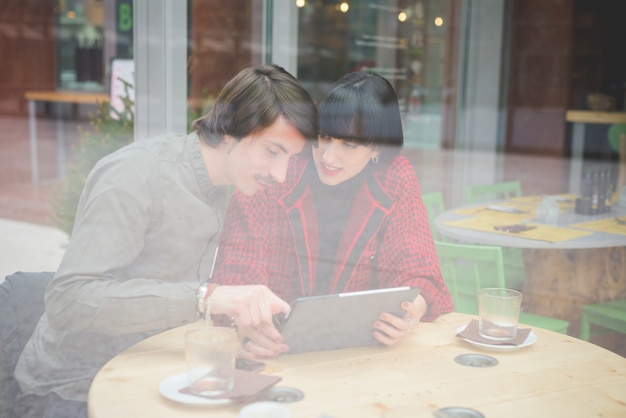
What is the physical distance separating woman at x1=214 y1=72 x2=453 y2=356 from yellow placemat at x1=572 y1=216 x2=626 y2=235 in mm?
1368

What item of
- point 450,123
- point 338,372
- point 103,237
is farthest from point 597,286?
point 450,123

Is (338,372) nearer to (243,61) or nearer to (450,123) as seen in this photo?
(243,61)

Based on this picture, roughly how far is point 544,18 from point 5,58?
6.49m

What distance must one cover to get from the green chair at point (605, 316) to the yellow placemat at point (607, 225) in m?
0.31

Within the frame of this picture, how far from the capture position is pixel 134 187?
1604 mm

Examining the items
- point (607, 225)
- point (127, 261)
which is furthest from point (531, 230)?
point (127, 261)

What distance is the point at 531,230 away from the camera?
3.09m

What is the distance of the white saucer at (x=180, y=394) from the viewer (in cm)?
123

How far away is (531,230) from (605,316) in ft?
1.52

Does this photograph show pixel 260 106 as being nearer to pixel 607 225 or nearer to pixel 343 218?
pixel 343 218

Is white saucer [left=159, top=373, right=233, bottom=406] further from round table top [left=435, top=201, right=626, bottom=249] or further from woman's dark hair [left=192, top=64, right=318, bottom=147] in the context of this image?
round table top [left=435, top=201, right=626, bottom=249]

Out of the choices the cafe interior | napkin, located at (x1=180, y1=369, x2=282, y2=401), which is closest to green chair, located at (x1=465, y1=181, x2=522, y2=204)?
the cafe interior

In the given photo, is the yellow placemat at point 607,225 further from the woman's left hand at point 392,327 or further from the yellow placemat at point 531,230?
the woman's left hand at point 392,327

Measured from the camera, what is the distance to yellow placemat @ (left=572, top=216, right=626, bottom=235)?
3062 millimetres
